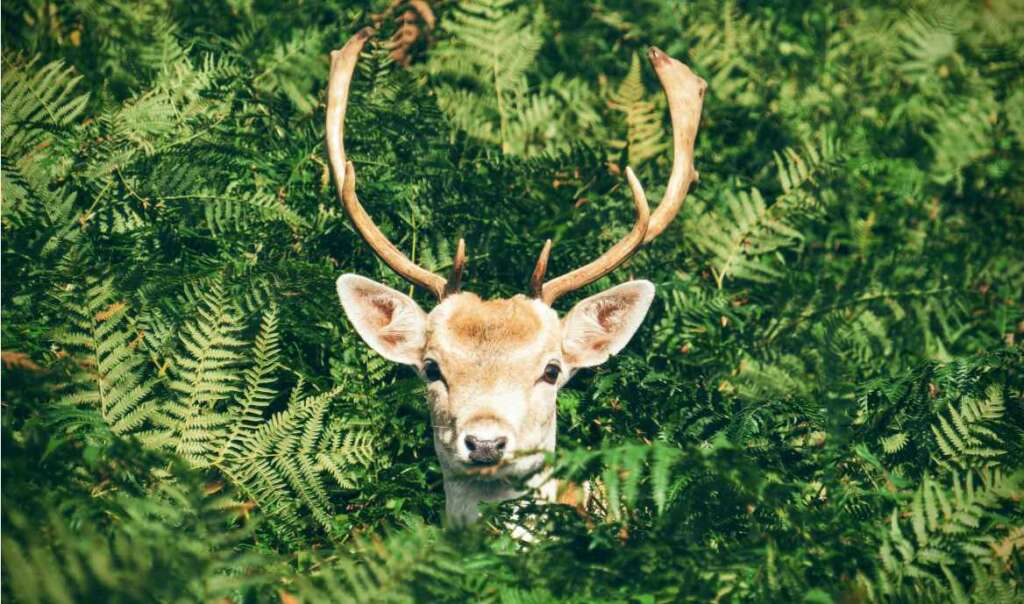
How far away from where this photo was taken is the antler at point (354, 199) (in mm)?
5836

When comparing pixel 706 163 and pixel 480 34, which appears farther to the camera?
pixel 480 34

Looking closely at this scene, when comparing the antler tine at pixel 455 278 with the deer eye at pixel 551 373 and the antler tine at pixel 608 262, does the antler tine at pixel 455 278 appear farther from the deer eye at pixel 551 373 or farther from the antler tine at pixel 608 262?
the deer eye at pixel 551 373

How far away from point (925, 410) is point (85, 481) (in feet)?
11.9

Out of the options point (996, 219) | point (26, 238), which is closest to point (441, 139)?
point (26, 238)

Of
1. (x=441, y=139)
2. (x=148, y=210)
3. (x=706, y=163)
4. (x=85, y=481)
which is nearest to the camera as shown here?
(x=85, y=481)

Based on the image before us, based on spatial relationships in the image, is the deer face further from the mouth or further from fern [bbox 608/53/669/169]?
fern [bbox 608/53/669/169]

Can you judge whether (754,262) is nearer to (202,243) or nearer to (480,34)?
(480,34)

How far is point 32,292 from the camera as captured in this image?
5.46m

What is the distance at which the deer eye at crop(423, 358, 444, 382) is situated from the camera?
17.9 feet

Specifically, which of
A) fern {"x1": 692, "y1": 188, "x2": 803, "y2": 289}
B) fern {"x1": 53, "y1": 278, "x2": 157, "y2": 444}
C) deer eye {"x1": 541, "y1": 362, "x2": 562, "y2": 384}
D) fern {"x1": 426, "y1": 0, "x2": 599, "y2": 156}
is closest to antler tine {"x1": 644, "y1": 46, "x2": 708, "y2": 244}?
fern {"x1": 692, "y1": 188, "x2": 803, "y2": 289}

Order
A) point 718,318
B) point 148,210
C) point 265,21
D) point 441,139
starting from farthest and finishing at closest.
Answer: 1. point 265,21
2. point 441,139
3. point 718,318
4. point 148,210

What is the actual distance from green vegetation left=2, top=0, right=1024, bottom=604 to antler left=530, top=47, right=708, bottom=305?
518mm

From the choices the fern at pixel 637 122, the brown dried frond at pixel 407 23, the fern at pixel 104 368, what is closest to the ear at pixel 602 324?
the fern at pixel 104 368

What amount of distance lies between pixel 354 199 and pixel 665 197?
1647mm
